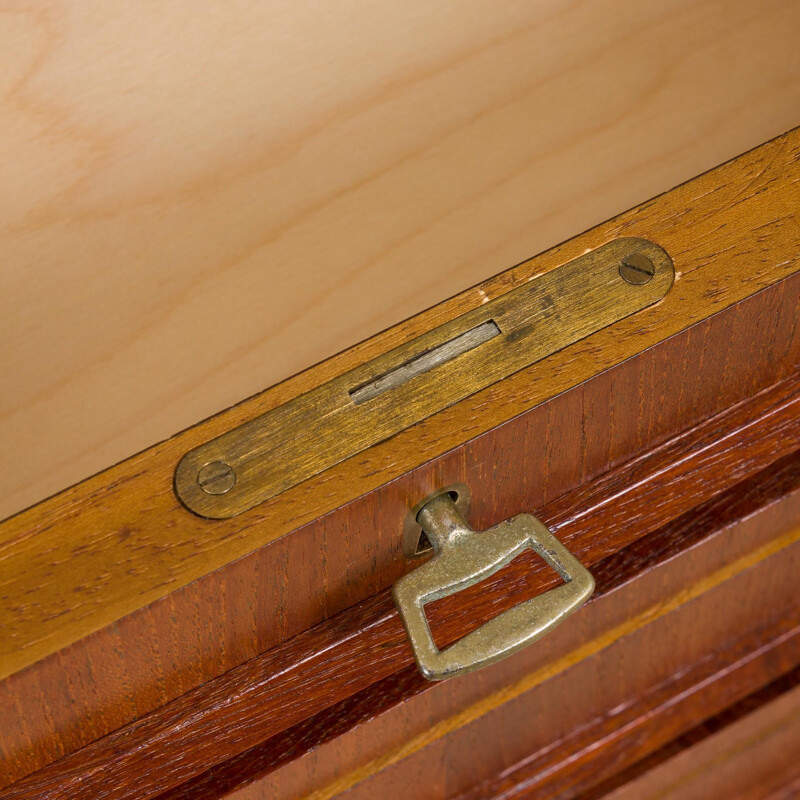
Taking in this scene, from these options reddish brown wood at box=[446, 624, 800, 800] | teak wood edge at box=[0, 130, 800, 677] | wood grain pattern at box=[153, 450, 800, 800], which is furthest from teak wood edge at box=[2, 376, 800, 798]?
reddish brown wood at box=[446, 624, 800, 800]

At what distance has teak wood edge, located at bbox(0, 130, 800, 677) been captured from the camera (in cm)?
57

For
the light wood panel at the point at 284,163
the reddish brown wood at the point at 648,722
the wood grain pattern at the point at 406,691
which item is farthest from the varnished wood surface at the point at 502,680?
the light wood panel at the point at 284,163

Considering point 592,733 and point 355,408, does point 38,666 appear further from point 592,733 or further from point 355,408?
point 592,733

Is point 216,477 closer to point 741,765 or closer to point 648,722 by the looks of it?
point 648,722

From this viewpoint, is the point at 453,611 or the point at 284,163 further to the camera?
the point at 284,163

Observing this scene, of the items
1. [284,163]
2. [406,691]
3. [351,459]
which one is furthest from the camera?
[284,163]

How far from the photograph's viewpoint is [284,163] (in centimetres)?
87

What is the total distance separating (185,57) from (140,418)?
281mm

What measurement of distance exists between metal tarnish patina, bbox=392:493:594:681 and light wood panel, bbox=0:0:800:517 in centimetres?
21

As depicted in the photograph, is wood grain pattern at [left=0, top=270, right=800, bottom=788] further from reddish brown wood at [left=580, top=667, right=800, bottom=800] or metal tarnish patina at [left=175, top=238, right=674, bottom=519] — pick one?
reddish brown wood at [left=580, top=667, right=800, bottom=800]

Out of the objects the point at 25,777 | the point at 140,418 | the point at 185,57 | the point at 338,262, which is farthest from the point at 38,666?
the point at 185,57

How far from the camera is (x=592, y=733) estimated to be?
953 mm

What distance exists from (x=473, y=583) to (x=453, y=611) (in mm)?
80

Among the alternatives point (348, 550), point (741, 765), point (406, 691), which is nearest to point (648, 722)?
point (741, 765)
